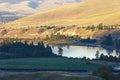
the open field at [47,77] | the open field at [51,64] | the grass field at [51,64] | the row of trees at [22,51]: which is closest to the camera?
the open field at [47,77]

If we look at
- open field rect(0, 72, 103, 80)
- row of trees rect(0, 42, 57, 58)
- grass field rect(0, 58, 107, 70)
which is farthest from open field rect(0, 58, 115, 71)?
open field rect(0, 72, 103, 80)

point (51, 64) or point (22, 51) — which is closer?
point (51, 64)

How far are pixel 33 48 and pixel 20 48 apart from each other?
2382mm

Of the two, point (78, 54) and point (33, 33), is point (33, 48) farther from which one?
point (33, 33)

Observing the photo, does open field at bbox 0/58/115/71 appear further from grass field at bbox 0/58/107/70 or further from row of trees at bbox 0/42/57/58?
row of trees at bbox 0/42/57/58

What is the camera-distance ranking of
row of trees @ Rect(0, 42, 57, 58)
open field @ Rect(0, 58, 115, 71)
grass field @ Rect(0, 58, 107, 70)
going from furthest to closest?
row of trees @ Rect(0, 42, 57, 58), grass field @ Rect(0, 58, 107, 70), open field @ Rect(0, 58, 115, 71)

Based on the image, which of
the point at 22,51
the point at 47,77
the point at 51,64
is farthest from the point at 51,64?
the point at 47,77

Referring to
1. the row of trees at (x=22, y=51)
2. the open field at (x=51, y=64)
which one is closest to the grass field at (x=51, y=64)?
the open field at (x=51, y=64)

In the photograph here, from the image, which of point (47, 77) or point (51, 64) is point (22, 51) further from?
point (47, 77)

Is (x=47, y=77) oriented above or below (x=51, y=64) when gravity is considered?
above

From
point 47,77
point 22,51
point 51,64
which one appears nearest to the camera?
point 47,77

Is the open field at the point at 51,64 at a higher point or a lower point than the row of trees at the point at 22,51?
lower

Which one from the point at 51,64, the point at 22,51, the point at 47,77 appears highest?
the point at 22,51

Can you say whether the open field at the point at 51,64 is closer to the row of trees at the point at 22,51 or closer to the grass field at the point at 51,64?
the grass field at the point at 51,64
